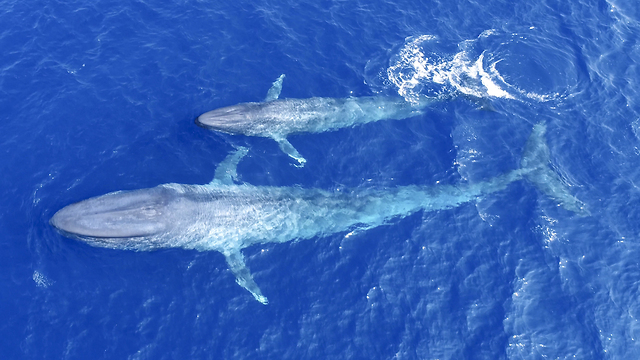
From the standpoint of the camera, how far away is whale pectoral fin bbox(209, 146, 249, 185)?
1994 inches

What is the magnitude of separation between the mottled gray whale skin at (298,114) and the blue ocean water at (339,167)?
120 cm

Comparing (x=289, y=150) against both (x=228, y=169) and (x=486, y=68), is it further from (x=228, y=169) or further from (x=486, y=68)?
(x=486, y=68)

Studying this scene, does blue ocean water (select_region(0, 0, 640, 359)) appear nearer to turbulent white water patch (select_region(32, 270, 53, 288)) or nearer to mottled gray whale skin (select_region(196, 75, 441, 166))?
turbulent white water patch (select_region(32, 270, 53, 288))

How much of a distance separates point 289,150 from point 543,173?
81.6 ft

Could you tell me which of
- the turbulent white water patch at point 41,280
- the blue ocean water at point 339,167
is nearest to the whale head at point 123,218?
the blue ocean water at point 339,167

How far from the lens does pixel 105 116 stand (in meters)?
55.3

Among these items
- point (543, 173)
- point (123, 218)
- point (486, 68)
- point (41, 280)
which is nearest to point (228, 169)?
point (123, 218)

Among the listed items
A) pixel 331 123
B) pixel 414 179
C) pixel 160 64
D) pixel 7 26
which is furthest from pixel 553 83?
pixel 7 26

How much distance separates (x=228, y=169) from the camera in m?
51.9

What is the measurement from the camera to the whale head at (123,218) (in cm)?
4278

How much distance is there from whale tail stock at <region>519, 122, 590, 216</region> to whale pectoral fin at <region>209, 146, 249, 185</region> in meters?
27.6

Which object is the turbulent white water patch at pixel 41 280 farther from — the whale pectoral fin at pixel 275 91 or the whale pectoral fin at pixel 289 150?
the whale pectoral fin at pixel 275 91

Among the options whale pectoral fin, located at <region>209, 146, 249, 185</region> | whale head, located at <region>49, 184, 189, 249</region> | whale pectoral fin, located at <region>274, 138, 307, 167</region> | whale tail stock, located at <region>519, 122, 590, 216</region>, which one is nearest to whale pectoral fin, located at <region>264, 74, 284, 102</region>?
whale pectoral fin, located at <region>274, 138, 307, 167</region>

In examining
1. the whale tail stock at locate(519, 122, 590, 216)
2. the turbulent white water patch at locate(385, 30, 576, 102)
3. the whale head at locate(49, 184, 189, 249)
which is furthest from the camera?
the turbulent white water patch at locate(385, 30, 576, 102)
